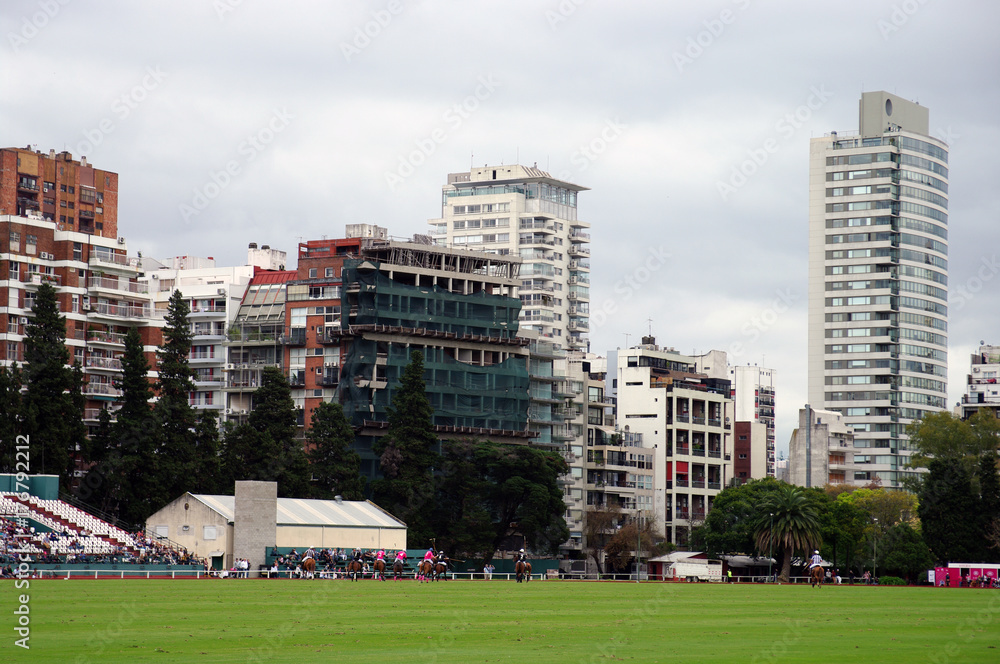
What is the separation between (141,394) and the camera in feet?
346

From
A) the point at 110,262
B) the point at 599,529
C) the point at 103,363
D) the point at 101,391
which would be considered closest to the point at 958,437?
the point at 599,529

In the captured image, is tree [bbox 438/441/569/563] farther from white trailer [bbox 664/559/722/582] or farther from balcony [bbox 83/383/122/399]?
balcony [bbox 83/383/122/399]

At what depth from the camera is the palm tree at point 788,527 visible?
118750 millimetres

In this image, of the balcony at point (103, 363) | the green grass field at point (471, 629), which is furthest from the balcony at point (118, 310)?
the green grass field at point (471, 629)

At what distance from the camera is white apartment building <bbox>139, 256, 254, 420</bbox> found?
512 ft

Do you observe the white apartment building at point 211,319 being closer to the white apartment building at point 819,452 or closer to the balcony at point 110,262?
the balcony at point 110,262

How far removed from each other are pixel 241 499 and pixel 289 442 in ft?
70.8

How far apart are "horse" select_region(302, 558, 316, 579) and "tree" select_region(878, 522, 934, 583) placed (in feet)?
218

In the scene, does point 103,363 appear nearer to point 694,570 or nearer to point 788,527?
point 694,570

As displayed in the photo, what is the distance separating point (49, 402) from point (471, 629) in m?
73.0

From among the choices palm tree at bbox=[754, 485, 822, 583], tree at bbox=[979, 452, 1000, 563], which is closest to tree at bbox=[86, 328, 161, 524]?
palm tree at bbox=[754, 485, 822, 583]

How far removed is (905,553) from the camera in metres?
129

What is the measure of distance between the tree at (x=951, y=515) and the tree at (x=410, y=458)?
43841mm

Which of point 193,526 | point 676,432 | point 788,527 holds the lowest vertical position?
point 788,527
